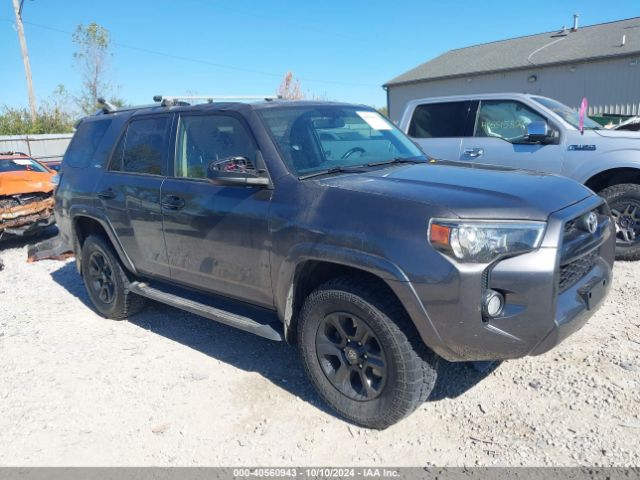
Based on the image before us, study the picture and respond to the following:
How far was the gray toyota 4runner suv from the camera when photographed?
2.61 metres

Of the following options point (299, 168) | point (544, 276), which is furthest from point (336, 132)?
point (544, 276)

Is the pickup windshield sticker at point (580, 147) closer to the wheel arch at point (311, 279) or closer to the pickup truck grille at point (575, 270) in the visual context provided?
the pickup truck grille at point (575, 270)

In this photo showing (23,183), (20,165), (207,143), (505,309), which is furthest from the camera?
(20,165)

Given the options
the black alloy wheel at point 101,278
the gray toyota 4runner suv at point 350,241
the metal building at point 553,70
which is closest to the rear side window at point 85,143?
the gray toyota 4runner suv at point 350,241

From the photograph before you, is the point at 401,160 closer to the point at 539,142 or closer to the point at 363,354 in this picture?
the point at 363,354

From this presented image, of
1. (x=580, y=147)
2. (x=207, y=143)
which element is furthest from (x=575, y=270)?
(x=580, y=147)

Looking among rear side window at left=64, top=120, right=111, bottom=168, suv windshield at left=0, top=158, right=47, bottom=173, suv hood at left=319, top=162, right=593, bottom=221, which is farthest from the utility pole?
suv hood at left=319, top=162, right=593, bottom=221

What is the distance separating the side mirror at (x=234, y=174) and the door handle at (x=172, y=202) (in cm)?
62

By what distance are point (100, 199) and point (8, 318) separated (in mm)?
1840

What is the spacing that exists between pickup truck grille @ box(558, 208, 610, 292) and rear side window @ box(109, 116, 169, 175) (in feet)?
9.69

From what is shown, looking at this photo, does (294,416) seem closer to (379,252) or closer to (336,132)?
(379,252)

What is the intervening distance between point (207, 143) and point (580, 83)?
21.7 m

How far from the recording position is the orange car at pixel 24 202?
870 cm

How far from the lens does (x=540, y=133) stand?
235 inches
